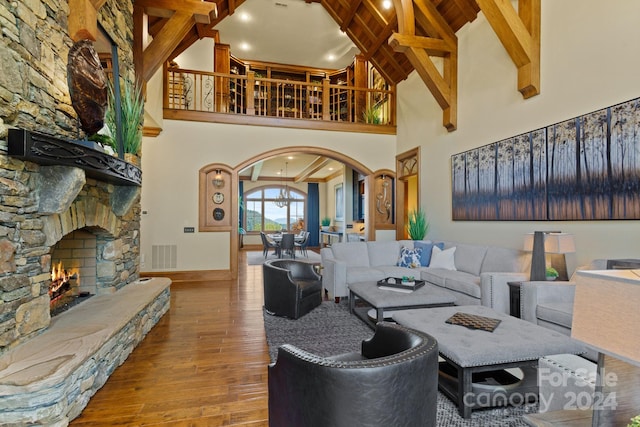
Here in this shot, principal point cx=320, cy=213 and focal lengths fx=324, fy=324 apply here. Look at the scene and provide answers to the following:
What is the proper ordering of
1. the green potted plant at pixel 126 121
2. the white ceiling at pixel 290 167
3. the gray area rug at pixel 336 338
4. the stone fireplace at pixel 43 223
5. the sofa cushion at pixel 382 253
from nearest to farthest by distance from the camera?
the stone fireplace at pixel 43 223
the gray area rug at pixel 336 338
the green potted plant at pixel 126 121
the sofa cushion at pixel 382 253
the white ceiling at pixel 290 167

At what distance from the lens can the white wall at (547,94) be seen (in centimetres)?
300

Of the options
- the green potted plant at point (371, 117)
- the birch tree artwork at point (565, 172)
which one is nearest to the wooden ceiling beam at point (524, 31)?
the birch tree artwork at point (565, 172)

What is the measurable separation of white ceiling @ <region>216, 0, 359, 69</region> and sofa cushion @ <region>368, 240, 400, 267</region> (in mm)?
5392

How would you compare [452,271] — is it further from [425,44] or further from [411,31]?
[411,31]

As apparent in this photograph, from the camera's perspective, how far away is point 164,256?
20.6ft

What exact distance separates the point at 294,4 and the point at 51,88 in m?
5.85

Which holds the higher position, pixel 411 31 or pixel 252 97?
pixel 411 31

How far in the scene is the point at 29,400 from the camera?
175cm

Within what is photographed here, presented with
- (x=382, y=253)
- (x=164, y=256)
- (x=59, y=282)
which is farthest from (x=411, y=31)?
(x=164, y=256)

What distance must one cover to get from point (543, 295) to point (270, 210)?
12.0 meters

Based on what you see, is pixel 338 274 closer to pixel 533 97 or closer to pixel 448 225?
pixel 448 225

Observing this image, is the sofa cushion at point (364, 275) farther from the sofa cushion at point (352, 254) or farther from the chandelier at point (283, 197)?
the chandelier at point (283, 197)

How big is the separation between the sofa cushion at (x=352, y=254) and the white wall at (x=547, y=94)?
1581mm

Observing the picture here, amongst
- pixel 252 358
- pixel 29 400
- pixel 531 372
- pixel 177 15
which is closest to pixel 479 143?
pixel 531 372
